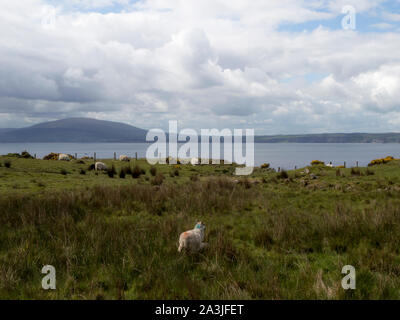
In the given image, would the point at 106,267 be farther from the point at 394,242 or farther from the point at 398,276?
the point at 394,242

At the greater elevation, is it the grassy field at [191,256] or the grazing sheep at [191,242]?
the grazing sheep at [191,242]

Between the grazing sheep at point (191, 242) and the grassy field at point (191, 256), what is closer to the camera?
the grassy field at point (191, 256)

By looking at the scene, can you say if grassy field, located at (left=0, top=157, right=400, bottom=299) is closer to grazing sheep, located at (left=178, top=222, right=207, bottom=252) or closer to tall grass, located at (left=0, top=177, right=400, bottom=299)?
tall grass, located at (left=0, top=177, right=400, bottom=299)

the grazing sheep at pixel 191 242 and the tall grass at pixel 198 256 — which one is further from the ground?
the grazing sheep at pixel 191 242

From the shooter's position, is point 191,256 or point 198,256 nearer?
point 191,256

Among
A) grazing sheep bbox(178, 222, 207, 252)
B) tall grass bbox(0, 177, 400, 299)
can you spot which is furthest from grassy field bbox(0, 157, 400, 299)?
grazing sheep bbox(178, 222, 207, 252)

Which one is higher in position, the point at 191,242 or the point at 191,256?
the point at 191,242

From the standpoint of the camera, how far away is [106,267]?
19.0 ft

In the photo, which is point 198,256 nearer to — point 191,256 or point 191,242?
point 191,256

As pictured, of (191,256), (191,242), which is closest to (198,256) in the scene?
(191,256)

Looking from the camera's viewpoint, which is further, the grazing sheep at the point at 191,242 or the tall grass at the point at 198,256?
the grazing sheep at the point at 191,242

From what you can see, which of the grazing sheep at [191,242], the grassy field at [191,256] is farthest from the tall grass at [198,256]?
the grazing sheep at [191,242]

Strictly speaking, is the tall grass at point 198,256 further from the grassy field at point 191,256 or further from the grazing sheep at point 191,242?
the grazing sheep at point 191,242
